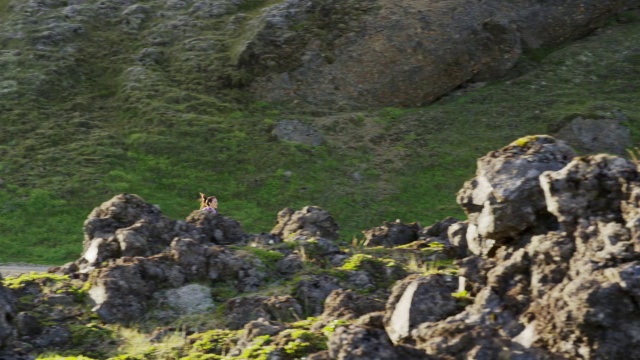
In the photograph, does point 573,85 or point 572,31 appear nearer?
point 573,85

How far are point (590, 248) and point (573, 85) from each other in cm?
3645

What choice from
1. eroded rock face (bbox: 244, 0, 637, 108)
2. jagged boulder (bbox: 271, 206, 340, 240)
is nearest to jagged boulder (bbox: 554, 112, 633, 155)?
eroded rock face (bbox: 244, 0, 637, 108)

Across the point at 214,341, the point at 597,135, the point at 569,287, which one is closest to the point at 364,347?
the point at 569,287

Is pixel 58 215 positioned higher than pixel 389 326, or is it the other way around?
pixel 389 326

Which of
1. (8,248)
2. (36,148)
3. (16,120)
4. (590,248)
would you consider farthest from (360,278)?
(16,120)

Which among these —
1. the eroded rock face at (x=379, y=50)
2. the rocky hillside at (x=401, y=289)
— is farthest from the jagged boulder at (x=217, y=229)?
the eroded rock face at (x=379, y=50)

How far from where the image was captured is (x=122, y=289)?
1445 centimetres

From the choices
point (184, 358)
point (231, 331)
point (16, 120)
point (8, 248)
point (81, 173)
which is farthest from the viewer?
point (16, 120)

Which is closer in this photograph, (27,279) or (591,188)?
(591,188)

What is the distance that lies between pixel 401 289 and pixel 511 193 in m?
1.78

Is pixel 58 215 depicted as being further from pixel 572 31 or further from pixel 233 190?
pixel 572 31

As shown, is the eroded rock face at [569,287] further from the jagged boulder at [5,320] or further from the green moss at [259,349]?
the jagged boulder at [5,320]

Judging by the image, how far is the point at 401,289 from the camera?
10.8 meters

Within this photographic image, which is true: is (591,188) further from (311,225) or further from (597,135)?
(597,135)
